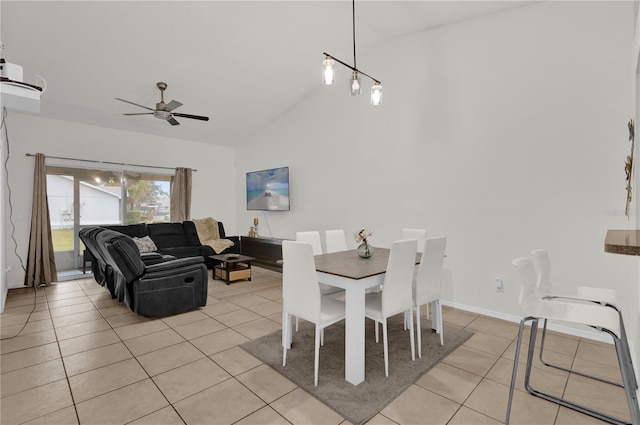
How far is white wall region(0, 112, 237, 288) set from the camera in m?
4.91

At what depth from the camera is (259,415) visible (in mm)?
1879

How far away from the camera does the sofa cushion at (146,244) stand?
5430 mm

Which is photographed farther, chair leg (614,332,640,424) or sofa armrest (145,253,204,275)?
sofa armrest (145,253,204,275)

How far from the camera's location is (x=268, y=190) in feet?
20.9

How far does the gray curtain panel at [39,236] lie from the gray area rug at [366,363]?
4358 millimetres

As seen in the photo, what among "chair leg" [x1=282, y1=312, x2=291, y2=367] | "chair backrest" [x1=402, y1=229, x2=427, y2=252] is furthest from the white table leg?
"chair backrest" [x1=402, y1=229, x2=427, y2=252]

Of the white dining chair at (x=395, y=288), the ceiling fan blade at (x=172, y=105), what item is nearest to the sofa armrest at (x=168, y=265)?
the ceiling fan blade at (x=172, y=105)

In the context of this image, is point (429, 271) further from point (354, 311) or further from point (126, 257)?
point (126, 257)

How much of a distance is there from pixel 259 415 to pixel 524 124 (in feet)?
11.7

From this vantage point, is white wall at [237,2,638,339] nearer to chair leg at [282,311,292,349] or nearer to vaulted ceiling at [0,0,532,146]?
vaulted ceiling at [0,0,532,146]

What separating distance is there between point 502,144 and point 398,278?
83.4 inches

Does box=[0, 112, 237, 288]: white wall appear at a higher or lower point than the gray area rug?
higher

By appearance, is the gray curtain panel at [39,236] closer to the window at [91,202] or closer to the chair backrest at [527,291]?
the window at [91,202]

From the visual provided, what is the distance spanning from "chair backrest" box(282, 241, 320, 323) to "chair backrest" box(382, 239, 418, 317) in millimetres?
524
